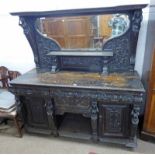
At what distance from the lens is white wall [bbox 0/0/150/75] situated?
190cm

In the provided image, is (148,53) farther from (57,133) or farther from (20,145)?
(20,145)

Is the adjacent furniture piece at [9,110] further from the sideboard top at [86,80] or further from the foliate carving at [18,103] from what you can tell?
the sideboard top at [86,80]

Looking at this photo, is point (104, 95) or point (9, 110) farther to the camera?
point (9, 110)

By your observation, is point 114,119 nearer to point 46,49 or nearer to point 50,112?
point 50,112

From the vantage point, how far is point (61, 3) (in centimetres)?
196

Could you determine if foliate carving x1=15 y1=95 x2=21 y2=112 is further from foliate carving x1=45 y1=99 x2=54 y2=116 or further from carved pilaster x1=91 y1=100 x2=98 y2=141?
carved pilaster x1=91 y1=100 x2=98 y2=141

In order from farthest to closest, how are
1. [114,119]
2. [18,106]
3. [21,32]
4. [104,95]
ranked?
[21,32] → [18,106] → [114,119] → [104,95]

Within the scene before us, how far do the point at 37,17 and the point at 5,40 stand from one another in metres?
0.69

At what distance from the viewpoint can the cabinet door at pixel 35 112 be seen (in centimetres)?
192

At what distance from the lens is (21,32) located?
88.4 inches

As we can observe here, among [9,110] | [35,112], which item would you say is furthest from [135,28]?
[9,110]

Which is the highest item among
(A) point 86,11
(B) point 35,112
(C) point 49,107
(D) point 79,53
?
(A) point 86,11

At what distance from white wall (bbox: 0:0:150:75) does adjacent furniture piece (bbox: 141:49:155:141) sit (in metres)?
0.40

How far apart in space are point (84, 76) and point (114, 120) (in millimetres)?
548
